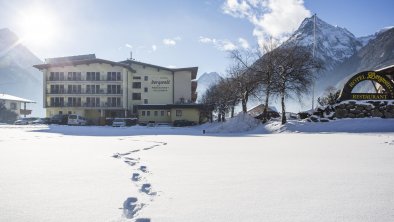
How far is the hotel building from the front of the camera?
53219 millimetres

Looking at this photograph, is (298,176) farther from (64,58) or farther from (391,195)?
(64,58)

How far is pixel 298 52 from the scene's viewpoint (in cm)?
3188

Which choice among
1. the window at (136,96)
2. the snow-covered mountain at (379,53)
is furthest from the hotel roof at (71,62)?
the snow-covered mountain at (379,53)

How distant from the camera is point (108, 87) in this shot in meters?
53.7

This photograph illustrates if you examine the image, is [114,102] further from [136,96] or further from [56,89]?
[56,89]

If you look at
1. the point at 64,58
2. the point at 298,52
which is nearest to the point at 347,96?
the point at 298,52

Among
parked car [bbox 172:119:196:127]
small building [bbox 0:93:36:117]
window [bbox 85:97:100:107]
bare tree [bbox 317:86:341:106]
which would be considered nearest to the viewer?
bare tree [bbox 317:86:341:106]

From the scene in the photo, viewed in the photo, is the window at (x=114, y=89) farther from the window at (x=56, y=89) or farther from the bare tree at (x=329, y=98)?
the bare tree at (x=329, y=98)

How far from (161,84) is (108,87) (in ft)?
28.2

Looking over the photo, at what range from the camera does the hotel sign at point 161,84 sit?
54281 millimetres

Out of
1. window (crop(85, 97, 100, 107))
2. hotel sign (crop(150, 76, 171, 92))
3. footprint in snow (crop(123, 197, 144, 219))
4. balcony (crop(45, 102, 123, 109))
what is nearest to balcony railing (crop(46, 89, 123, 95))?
window (crop(85, 97, 100, 107))

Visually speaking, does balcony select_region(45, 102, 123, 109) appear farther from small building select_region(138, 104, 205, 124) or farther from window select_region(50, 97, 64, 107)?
small building select_region(138, 104, 205, 124)

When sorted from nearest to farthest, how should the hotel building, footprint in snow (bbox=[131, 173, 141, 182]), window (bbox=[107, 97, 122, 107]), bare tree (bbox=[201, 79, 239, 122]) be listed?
footprint in snow (bbox=[131, 173, 141, 182]) → bare tree (bbox=[201, 79, 239, 122]) → window (bbox=[107, 97, 122, 107]) → the hotel building

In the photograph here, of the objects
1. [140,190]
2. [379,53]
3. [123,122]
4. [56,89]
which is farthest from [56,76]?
[379,53]
